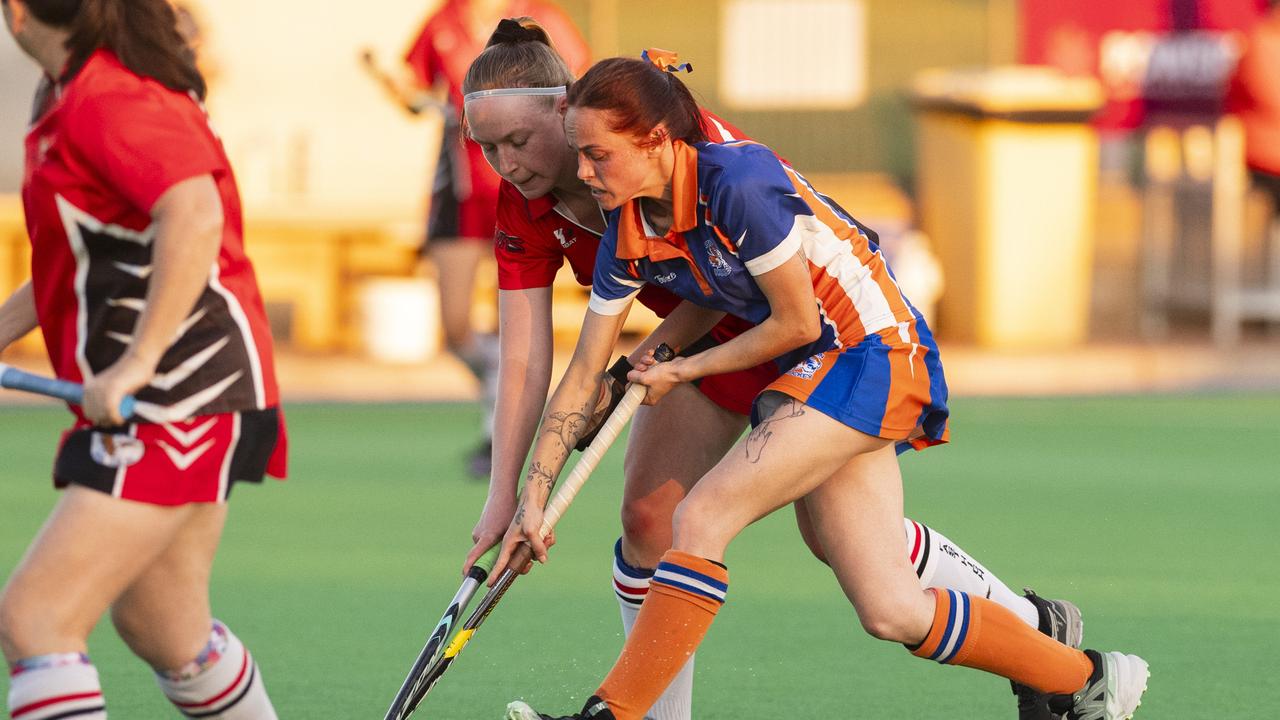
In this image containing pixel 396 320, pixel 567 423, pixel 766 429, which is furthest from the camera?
pixel 396 320

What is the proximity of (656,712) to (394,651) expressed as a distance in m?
1.10

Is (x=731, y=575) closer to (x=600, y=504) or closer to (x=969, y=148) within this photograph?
(x=600, y=504)

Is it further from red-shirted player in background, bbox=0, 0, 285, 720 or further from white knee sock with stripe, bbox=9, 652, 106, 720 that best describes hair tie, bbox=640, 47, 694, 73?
white knee sock with stripe, bbox=9, 652, 106, 720

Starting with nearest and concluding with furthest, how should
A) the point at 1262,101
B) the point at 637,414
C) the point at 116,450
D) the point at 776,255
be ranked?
the point at 116,450 < the point at 776,255 < the point at 637,414 < the point at 1262,101

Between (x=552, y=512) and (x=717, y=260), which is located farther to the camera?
(x=552, y=512)

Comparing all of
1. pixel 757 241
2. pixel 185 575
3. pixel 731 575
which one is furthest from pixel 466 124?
pixel 731 575

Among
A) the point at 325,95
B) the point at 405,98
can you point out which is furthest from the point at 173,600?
the point at 325,95

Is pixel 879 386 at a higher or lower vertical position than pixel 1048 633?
higher

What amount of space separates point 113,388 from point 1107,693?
1.99 m

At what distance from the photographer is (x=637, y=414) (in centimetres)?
401

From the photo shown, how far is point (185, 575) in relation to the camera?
3.23 meters

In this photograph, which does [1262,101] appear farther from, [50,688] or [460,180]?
[50,688]

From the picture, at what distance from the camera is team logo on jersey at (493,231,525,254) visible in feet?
12.4

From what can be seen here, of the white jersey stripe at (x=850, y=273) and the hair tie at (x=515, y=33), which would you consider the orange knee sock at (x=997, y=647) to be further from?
the hair tie at (x=515, y=33)
